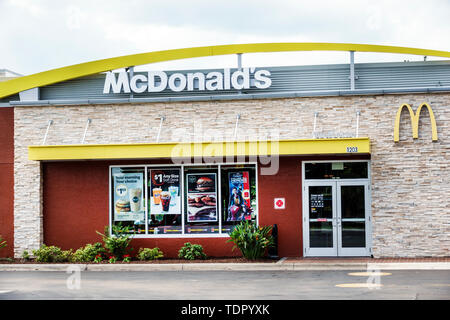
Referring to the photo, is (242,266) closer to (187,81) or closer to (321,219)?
(321,219)

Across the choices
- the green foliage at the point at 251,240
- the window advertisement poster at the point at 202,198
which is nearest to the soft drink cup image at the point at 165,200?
the window advertisement poster at the point at 202,198

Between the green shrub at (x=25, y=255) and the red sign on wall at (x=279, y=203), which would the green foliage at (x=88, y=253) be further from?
the red sign on wall at (x=279, y=203)

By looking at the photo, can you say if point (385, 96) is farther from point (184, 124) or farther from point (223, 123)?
point (184, 124)

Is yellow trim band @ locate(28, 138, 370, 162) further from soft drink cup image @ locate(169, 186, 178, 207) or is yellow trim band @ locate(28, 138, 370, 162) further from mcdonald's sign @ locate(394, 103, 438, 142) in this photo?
mcdonald's sign @ locate(394, 103, 438, 142)

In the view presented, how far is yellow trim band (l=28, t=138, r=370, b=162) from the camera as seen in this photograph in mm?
17734

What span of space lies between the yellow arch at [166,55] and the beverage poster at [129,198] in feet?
12.1

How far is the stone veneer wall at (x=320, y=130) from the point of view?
18484 mm

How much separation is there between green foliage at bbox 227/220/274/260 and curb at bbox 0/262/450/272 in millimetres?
865

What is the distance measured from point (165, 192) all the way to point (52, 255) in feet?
12.8

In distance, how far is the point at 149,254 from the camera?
62.4 feet

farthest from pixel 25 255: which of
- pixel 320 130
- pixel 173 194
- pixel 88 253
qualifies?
pixel 320 130

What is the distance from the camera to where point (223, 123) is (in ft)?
64.5

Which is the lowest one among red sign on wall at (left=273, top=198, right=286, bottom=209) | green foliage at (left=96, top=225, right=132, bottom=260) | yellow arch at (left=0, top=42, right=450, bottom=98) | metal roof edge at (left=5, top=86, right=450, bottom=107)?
green foliage at (left=96, top=225, right=132, bottom=260)

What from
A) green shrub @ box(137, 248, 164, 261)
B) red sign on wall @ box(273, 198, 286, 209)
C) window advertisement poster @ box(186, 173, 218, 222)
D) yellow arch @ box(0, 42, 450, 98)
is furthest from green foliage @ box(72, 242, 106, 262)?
yellow arch @ box(0, 42, 450, 98)
